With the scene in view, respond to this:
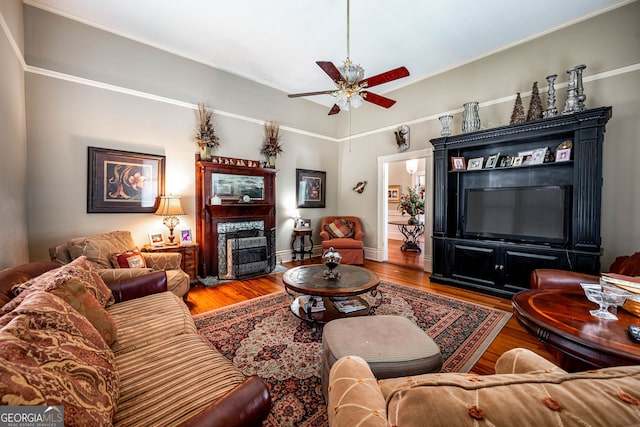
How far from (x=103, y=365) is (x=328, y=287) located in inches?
66.2

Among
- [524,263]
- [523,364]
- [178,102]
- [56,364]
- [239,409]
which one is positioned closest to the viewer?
[56,364]

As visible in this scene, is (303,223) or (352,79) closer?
(352,79)

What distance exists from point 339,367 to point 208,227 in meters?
3.60

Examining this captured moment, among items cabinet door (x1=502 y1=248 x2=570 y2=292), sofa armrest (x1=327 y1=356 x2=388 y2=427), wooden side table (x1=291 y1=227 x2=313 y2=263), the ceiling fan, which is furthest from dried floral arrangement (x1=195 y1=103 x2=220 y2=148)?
cabinet door (x1=502 y1=248 x2=570 y2=292)

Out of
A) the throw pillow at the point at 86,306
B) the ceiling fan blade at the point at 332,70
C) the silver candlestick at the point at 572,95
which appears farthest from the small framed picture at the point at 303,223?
the silver candlestick at the point at 572,95

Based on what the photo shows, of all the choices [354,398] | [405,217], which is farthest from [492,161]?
[405,217]

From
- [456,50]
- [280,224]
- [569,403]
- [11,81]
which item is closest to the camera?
[569,403]

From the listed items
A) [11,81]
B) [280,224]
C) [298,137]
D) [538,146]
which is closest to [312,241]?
[280,224]

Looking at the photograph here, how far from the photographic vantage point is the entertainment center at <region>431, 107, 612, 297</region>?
9.29ft

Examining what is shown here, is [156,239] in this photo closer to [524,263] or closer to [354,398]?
[354,398]

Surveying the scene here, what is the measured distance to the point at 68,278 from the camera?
1.37 m

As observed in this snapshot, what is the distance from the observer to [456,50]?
3.85 m

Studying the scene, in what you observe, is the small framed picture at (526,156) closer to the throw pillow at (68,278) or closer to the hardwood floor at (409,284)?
the hardwood floor at (409,284)

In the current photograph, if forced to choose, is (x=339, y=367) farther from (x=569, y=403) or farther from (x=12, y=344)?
(x=12, y=344)
